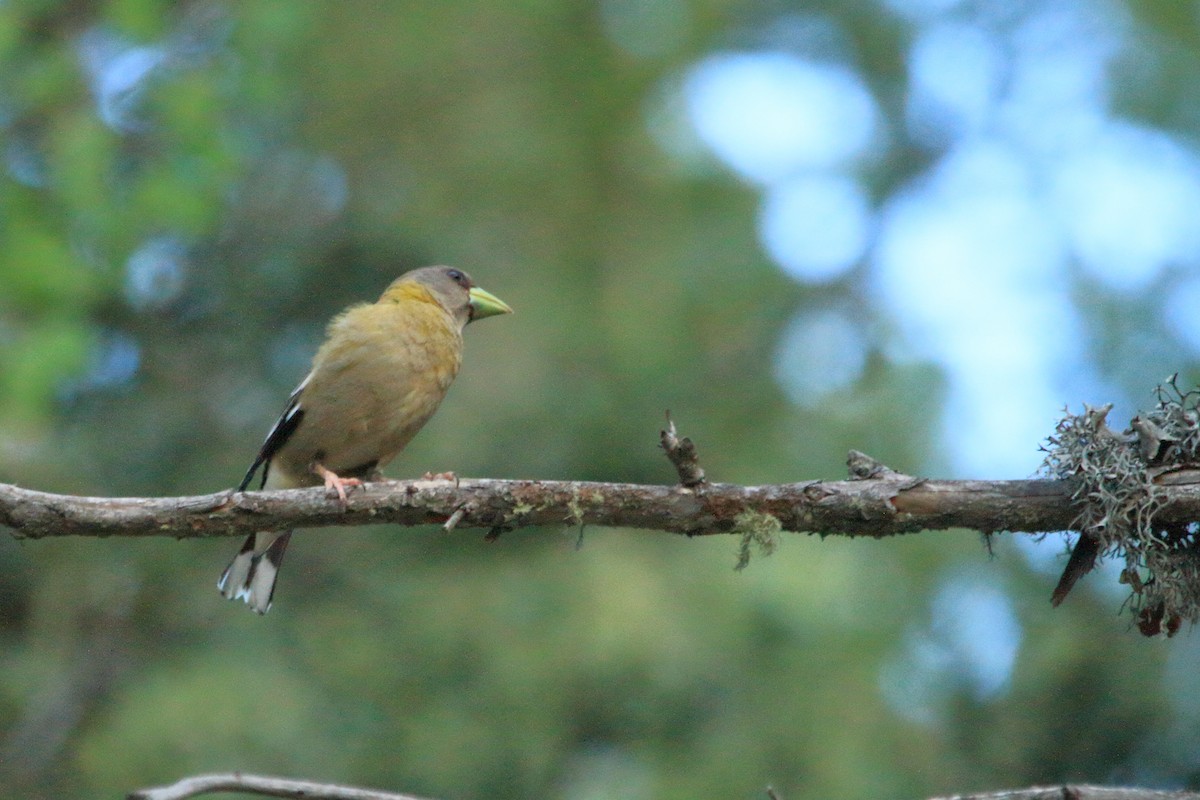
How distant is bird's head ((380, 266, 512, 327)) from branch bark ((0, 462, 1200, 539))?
2.85 m

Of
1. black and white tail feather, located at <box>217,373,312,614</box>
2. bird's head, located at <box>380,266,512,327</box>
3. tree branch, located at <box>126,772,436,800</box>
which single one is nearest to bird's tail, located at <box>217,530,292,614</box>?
black and white tail feather, located at <box>217,373,312,614</box>

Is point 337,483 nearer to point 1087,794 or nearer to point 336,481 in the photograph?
point 336,481

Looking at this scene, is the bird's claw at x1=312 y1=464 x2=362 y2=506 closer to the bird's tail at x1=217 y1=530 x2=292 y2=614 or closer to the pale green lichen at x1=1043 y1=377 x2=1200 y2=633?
the bird's tail at x1=217 y1=530 x2=292 y2=614

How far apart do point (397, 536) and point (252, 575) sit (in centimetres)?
382

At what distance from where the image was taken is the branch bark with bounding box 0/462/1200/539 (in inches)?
134

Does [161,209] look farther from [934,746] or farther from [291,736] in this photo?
[934,746]

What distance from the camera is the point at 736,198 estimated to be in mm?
12188

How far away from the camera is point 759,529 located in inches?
139

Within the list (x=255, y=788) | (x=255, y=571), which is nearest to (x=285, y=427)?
(x=255, y=571)

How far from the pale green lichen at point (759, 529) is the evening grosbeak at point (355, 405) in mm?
2291

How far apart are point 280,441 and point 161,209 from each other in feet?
9.82

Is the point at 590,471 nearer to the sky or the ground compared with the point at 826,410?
nearer to the ground

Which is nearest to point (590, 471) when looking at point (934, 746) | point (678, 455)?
point (934, 746)

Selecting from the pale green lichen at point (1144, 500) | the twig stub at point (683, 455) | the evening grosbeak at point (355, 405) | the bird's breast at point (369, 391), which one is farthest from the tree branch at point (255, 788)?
the bird's breast at point (369, 391)
